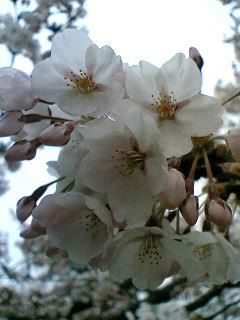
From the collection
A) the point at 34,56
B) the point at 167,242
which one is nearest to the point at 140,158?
the point at 167,242

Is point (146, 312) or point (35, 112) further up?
point (35, 112)

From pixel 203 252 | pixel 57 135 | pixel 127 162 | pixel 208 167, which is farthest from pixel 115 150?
pixel 203 252

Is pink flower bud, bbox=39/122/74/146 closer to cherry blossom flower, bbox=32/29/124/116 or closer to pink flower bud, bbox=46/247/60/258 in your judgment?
cherry blossom flower, bbox=32/29/124/116

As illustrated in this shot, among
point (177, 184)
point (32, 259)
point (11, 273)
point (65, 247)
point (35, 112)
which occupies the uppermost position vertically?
point (35, 112)

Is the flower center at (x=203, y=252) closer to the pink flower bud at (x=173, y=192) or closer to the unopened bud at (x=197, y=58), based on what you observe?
the pink flower bud at (x=173, y=192)

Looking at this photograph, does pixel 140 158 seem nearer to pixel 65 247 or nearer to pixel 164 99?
pixel 164 99

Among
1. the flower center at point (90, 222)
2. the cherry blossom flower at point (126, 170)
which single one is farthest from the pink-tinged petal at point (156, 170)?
the flower center at point (90, 222)

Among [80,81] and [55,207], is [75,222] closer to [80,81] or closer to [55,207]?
[55,207]

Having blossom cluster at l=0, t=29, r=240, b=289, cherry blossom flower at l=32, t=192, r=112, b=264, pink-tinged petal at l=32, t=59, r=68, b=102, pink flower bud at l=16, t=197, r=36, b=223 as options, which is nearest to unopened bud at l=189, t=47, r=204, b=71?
blossom cluster at l=0, t=29, r=240, b=289
